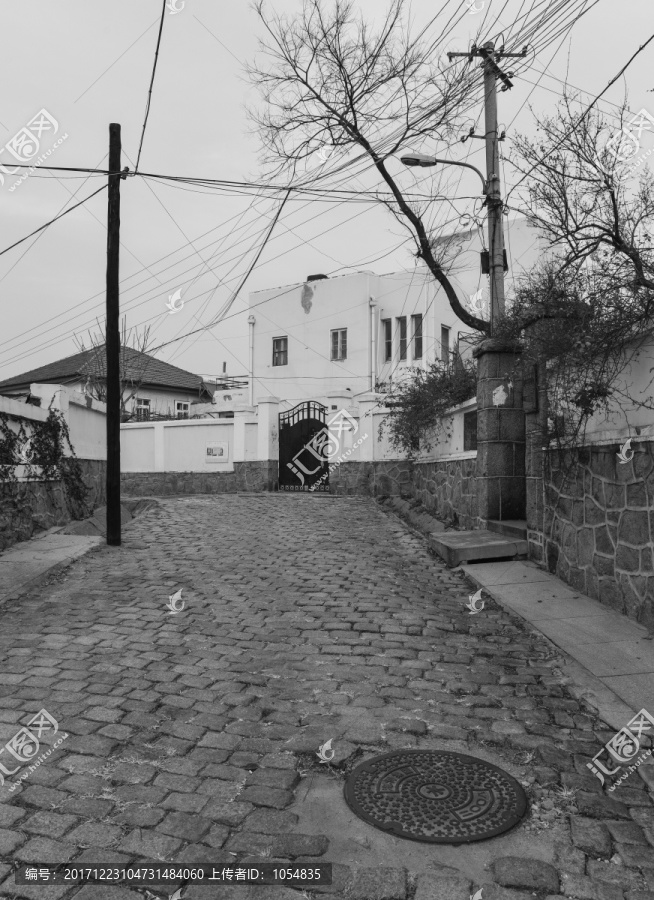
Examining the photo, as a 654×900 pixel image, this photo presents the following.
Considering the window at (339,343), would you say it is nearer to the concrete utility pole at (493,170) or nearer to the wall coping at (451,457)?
the wall coping at (451,457)

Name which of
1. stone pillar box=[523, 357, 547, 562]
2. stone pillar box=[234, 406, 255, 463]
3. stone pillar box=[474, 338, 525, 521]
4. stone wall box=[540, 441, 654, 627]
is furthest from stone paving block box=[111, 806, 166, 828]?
stone pillar box=[234, 406, 255, 463]

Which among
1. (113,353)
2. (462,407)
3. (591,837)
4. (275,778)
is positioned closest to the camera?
(591,837)

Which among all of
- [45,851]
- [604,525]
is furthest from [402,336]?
[45,851]

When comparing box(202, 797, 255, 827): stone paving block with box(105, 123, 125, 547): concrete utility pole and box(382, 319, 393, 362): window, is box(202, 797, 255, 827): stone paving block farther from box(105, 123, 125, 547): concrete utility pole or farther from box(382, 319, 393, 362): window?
box(382, 319, 393, 362): window

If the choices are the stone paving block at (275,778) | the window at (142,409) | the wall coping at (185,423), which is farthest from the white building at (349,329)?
the stone paving block at (275,778)

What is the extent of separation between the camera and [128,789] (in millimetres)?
3342

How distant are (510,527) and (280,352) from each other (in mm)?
22049

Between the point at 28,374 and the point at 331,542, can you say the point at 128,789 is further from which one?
the point at 28,374

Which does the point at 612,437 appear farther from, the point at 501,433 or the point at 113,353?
the point at 113,353

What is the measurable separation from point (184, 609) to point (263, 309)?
81.2 ft

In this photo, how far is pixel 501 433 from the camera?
386 inches

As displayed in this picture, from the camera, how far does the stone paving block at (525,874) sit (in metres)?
2.62

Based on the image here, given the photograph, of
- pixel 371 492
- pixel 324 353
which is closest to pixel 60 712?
pixel 371 492

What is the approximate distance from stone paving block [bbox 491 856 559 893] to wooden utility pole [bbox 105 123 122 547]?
9040mm
